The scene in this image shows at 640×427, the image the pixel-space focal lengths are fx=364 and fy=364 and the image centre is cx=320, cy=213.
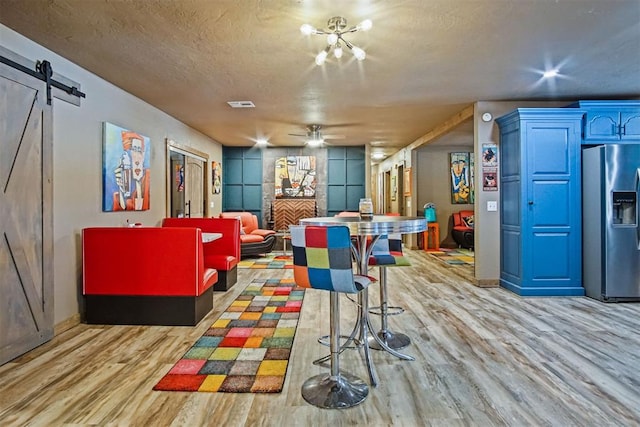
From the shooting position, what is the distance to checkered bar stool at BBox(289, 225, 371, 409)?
1.91 m

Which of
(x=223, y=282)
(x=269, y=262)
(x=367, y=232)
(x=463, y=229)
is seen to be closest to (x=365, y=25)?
(x=367, y=232)

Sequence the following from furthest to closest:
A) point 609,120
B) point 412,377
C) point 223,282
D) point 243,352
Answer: point 223,282, point 609,120, point 243,352, point 412,377

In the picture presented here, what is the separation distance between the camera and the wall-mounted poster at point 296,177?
878 centimetres

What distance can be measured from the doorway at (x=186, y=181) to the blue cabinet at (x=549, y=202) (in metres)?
4.88

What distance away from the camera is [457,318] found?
11.7ft

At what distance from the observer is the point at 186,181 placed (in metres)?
6.64

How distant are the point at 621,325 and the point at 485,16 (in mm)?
3017

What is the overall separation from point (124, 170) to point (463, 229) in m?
7.26

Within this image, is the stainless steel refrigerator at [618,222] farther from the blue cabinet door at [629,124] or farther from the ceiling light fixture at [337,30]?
the ceiling light fixture at [337,30]

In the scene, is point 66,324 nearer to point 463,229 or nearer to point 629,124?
point 629,124

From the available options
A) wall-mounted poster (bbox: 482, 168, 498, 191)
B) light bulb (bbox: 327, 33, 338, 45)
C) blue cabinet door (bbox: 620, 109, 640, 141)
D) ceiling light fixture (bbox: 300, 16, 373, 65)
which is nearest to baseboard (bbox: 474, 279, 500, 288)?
wall-mounted poster (bbox: 482, 168, 498, 191)

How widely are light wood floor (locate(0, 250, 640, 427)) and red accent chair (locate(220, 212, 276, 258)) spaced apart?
11.4 ft

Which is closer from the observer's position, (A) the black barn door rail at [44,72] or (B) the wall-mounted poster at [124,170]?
(A) the black barn door rail at [44,72]

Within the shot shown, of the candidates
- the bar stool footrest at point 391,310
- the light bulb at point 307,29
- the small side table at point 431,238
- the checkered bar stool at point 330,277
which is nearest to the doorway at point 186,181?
the bar stool footrest at point 391,310
